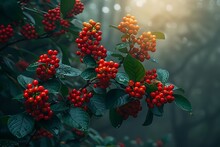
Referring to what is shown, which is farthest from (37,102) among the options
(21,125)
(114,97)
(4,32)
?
(4,32)

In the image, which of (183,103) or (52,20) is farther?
(52,20)

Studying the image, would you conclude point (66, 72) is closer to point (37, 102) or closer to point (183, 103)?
point (37, 102)

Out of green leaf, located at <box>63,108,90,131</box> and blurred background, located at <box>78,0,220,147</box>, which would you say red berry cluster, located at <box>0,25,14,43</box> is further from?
blurred background, located at <box>78,0,220,147</box>

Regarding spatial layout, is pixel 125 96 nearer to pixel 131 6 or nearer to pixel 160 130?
pixel 131 6

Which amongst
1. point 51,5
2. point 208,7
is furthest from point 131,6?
point 51,5

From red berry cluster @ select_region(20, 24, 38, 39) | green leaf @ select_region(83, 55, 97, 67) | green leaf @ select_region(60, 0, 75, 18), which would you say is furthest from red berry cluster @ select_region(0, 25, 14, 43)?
green leaf @ select_region(83, 55, 97, 67)

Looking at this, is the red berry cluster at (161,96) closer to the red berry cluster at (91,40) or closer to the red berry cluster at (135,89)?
the red berry cluster at (135,89)
